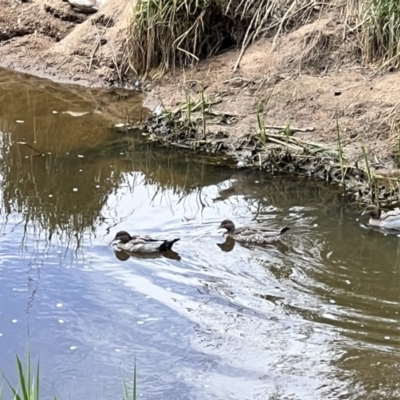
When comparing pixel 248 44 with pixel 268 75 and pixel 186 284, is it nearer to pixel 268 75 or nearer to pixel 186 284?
pixel 268 75

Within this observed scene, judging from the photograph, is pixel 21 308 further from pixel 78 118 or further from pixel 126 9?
pixel 126 9

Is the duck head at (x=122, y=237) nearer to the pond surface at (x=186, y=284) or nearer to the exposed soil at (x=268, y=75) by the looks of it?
the pond surface at (x=186, y=284)

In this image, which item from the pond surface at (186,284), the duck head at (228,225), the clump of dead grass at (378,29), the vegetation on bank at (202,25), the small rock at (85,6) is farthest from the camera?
the small rock at (85,6)

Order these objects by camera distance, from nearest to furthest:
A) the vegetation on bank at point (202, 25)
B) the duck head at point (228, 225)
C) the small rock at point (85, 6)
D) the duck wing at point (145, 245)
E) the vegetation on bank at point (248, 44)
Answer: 1. the duck wing at point (145, 245)
2. the duck head at point (228, 225)
3. the vegetation on bank at point (248, 44)
4. the vegetation on bank at point (202, 25)
5. the small rock at point (85, 6)

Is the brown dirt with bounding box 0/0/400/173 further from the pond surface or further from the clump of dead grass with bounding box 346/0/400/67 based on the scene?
the pond surface

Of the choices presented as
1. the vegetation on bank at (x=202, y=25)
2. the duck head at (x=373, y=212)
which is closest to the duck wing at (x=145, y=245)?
the duck head at (x=373, y=212)

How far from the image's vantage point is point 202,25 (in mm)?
12594

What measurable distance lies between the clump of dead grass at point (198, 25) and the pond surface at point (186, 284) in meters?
2.39

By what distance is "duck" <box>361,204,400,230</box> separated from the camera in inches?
324

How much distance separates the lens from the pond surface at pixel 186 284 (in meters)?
5.99

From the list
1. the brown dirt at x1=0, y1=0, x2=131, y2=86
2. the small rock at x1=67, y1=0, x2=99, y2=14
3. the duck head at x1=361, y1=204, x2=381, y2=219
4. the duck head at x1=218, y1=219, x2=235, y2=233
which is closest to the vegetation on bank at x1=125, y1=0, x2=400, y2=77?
the brown dirt at x1=0, y1=0, x2=131, y2=86

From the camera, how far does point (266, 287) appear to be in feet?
23.6

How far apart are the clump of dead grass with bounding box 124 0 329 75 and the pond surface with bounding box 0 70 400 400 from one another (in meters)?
2.39

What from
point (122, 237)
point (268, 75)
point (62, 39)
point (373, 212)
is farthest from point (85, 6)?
point (373, 212)
